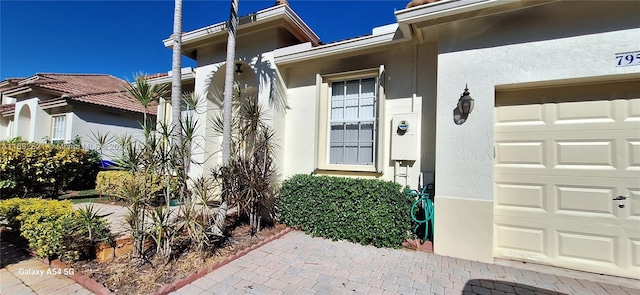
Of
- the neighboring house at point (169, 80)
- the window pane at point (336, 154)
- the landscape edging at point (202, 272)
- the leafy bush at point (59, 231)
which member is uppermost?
the neighboring house at point (169, 80)

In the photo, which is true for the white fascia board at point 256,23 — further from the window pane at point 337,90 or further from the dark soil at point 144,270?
the dark soil at point 144,270

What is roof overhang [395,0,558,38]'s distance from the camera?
436cm

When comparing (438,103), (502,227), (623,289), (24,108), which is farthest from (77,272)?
(24,108)

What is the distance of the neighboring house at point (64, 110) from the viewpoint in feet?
44.8

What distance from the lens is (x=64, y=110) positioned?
14.2 metres

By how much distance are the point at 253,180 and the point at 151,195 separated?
2009 mm

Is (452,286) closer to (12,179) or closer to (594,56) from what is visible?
(594,56)

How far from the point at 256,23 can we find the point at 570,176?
776 cm

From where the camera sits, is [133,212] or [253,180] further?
[253,180]

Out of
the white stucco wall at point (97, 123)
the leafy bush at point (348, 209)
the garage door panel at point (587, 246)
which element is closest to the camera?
the garage door panel at point (587, 246)

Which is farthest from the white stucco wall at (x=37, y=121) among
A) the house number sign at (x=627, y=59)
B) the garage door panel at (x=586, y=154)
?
the house number sign at (x=627, y=59)

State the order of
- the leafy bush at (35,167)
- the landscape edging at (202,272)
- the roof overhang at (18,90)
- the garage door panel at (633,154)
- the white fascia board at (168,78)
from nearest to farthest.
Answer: the landscape edging at (202,272) → the garage door panel at (633,154) → the leafy bush at (35,167) → the white fascia board at (168,78) → the roof overhang at (18,90)

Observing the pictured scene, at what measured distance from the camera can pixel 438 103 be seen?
5.09 meters

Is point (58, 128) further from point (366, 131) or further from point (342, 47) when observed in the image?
point (366, 131)
